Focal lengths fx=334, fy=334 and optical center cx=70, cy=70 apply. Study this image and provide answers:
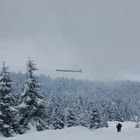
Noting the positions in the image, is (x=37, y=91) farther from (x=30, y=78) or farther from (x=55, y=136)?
(x=55, y=136)

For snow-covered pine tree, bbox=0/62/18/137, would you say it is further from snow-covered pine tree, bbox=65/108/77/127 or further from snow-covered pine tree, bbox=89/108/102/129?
snow-covered pine tree, bbox=89/108/102/129

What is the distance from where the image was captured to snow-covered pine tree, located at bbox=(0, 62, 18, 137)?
31156 millimetres

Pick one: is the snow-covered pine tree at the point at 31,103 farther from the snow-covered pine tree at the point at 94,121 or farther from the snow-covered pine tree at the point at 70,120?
the snow-covered pine tree at the point at 94,121

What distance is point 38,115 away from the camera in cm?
3459

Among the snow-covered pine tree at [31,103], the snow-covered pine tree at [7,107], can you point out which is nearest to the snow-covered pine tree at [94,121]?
the snow-covered pine tree at [31,103]

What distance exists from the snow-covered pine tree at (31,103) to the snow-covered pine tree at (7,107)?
63.8 inches

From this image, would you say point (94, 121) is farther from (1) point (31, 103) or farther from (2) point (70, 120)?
(1) point (31, 103)

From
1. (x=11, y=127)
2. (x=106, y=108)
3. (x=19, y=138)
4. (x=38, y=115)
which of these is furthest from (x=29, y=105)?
(x=106, y=108)

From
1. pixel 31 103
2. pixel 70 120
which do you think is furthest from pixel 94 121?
pixel 31 103

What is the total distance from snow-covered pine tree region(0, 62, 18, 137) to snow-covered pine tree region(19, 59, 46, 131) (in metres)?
1.62

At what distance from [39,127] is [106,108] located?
272 feet

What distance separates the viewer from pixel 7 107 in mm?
31656

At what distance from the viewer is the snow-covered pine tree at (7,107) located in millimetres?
31156

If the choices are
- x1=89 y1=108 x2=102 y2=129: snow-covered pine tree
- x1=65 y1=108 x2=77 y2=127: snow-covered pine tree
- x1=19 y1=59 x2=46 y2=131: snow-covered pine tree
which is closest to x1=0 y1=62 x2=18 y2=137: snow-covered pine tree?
x1=19 y1=59 x2=46 y2=131: snow-covered pine tree
